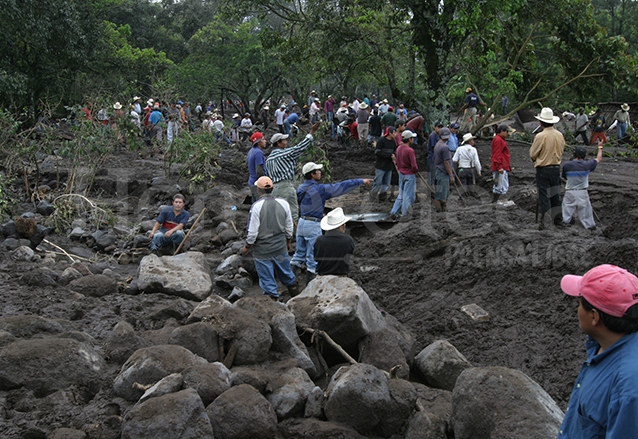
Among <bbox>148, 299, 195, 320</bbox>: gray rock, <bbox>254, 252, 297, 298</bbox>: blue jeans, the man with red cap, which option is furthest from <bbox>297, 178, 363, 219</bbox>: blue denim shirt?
the man with red cap

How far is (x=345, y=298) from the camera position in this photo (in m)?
5.12

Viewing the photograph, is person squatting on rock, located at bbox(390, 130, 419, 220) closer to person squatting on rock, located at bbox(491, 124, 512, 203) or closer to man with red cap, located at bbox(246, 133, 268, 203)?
person squatting on rock, located at bbox(491, 124, 512, 203)

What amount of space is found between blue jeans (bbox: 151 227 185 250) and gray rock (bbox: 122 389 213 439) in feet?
18.7

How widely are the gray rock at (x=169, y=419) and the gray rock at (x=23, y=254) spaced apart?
20.6 ft

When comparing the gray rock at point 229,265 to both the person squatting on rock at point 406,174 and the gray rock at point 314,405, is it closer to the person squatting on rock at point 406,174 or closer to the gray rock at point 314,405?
the person squatting on rock at point 406,174

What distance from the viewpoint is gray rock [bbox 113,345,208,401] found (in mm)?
3791

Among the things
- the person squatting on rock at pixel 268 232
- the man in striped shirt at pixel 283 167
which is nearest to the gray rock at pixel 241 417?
the person squatting on rock at pixel 268 232

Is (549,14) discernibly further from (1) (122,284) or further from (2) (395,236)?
(1) (122,284)

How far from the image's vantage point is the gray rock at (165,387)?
3574 mm

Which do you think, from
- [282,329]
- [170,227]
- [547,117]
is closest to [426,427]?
[282,329]

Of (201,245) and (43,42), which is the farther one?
(43,42)

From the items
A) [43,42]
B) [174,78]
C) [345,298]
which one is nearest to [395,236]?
[345,298]

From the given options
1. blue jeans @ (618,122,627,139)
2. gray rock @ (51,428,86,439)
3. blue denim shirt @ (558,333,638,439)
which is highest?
blue jeans @ (618,122,627,139)

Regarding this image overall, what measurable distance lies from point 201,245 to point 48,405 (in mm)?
6423
